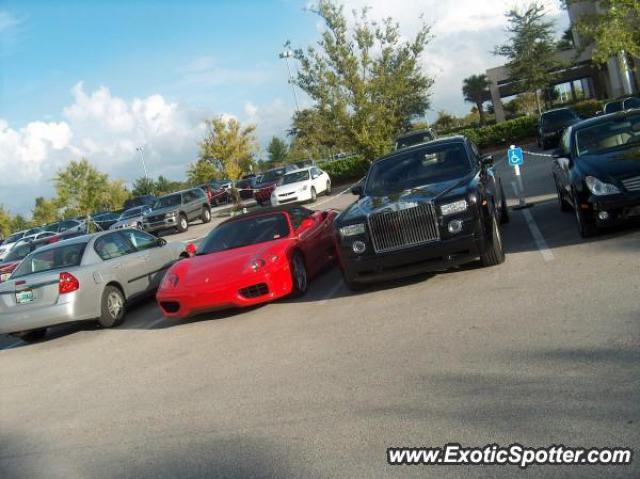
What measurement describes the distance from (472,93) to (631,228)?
226 feet

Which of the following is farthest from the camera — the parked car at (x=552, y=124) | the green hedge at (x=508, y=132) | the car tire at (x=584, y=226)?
the green hedge at (x=508, y=132)

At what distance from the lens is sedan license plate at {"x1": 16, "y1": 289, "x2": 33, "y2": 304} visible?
9.16 metres

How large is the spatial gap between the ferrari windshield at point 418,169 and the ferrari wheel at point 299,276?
54.2 inches

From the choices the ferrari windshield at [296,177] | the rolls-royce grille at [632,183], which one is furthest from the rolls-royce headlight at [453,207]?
the ferrari windshield at [296,177]

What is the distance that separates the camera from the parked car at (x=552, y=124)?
26947mm

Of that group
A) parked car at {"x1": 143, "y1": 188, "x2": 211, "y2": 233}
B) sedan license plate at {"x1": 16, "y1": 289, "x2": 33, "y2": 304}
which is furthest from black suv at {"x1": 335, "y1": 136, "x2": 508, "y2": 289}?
parked car at {"x1": 143, "y1": 188, "x2": 211, "y2": 233}

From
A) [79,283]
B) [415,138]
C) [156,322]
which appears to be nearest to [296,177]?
[415,138]

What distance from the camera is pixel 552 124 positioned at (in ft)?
91.2

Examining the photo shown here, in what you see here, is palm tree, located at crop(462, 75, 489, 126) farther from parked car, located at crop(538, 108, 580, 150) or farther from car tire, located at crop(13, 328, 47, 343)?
car tire, located at crop(13, 328, 47, 343)

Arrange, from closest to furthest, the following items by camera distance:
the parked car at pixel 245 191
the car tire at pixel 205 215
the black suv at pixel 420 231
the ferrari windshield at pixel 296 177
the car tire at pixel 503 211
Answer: the black suv at pixel 420 231, the car tire at pixel 503 211, the ferrari windshield at pixel 296 177, the car tire at pixel 205 215, the parked car at pixel 245 191

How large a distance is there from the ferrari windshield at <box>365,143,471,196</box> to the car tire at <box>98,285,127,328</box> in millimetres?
4155

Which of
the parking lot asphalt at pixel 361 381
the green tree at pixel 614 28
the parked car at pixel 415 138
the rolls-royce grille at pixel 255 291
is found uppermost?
the green tree at pixel 614 28

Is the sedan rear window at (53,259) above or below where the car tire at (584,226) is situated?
above

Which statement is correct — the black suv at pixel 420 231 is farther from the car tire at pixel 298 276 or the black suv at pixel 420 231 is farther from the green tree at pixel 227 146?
the green tree at pixel 227 146
